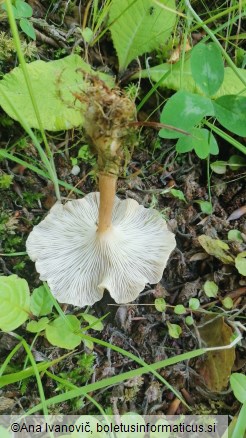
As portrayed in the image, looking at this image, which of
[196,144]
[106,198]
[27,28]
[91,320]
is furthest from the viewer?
[27,28]

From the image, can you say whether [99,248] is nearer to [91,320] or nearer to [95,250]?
[95,250]

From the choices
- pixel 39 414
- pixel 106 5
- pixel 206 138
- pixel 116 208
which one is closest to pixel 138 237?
pixel 116 208

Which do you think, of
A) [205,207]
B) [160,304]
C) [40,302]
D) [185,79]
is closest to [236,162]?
[205,207]

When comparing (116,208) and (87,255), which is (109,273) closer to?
(87,255)

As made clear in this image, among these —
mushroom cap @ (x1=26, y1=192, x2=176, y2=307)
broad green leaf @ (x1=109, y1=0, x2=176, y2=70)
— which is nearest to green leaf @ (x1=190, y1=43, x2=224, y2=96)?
broad green leaf @ (x1=109, y1=0, x2=176, y2=70)

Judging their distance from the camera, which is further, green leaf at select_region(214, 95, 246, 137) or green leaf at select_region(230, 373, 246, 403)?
green leaf at select_region(214, 95, 246, 137)

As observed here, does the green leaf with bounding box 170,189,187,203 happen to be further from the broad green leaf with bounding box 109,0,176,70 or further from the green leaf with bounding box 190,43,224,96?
the broad green leaf with bounding box 109,0,176,70

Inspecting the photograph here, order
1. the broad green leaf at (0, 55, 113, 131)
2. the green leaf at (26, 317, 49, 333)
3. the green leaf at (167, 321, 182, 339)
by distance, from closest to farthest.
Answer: the green leaf at (26, 317, 49, 333), the green leaf at (167, 321, 182, 339), the broad green leaf at (0, 55, 113, 131)
